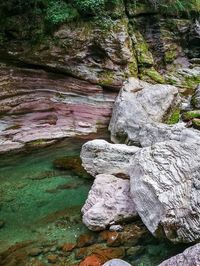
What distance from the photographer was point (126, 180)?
8.40m

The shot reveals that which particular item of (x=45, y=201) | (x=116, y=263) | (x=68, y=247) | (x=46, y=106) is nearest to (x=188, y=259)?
(x=116, y=263)

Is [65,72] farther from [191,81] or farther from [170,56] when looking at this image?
[191,81]

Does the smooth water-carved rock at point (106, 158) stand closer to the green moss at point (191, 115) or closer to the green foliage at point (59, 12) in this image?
the green moss at point (191, 115)

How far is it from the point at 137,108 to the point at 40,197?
14.3ft

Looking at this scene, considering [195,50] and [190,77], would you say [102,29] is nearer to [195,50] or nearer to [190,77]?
[190,77]

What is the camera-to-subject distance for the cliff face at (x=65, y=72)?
12016 millimetres

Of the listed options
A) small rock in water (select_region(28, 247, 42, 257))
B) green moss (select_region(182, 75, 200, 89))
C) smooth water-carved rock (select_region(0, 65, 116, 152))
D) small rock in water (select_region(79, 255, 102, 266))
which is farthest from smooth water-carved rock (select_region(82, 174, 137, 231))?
green moss (select_region(182, 75, 200, 89))

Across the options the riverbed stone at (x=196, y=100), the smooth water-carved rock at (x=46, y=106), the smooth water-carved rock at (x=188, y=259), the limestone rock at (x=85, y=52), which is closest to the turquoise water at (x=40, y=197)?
the smooth water-carved rock at (x=46, y=106)

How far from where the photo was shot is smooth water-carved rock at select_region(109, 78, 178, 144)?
11273 mm

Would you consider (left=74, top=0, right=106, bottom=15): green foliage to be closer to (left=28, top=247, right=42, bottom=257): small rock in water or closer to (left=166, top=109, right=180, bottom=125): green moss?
(left=166, top=109, right=180, bottom=125): green moss

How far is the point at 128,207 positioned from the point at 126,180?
2.93 ft

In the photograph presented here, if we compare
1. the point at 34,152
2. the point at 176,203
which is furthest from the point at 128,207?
the point at 34,152

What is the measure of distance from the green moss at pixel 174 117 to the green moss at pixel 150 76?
193cm

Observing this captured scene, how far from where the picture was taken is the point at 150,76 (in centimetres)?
1349
